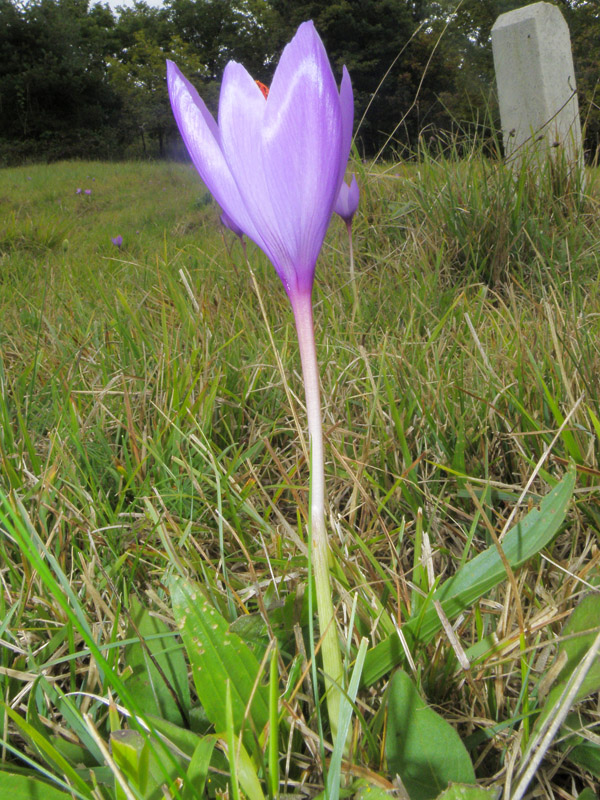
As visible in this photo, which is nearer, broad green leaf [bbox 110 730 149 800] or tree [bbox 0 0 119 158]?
broad green leaf [bbox 110 730 149 800]

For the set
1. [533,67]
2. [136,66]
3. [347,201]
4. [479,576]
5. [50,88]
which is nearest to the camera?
[479,576]

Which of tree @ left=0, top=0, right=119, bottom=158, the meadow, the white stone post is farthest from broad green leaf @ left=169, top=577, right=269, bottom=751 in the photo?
tree @ left=0, top=0, right=119, bottom=158

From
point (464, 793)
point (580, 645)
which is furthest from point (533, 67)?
point (464, 793)

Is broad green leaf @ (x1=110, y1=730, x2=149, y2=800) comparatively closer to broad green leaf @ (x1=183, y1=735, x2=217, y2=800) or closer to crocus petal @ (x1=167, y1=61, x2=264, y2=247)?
broad green leaf @ (x1=183, y1=735, x2=217, y2=800)

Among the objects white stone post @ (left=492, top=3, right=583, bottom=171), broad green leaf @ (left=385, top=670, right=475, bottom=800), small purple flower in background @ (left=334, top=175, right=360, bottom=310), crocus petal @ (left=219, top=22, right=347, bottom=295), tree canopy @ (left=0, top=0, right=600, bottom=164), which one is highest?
tree canopy @ (left=0, top=0, right=600, bottom=164)

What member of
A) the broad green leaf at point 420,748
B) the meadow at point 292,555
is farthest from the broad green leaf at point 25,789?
the broad green leaf at point 420,748

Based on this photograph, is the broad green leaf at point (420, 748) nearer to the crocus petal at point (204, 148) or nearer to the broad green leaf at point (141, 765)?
the broad green leaf at point (141, 765)

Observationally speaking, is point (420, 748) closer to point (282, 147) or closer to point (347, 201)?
point (282, 147)
